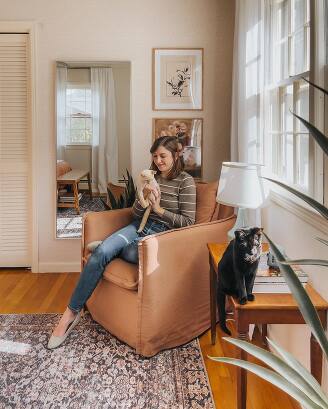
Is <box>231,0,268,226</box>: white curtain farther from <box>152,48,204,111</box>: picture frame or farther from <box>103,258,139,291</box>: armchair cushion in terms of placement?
<box>103,258,139,291</box>: armchair cushion

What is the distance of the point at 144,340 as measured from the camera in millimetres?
2406

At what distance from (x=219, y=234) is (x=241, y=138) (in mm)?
768

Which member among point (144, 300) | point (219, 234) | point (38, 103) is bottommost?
point (144, 300)

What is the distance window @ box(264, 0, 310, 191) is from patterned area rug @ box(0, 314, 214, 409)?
3.61ft

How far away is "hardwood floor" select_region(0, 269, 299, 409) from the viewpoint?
203 centimetres

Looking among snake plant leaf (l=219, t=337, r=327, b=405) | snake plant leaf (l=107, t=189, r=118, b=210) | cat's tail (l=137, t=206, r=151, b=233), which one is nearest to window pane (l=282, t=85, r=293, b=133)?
cat's tail (l=137, t=206, r=151, b=233)

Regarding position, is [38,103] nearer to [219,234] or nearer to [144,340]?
[219,234]

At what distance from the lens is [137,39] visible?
3.70m

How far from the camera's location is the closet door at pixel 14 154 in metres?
3.78

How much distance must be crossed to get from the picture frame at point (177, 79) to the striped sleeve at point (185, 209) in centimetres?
115

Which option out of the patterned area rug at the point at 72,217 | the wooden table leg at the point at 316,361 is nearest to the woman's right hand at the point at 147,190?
the patterned area rug at the point at 72,217

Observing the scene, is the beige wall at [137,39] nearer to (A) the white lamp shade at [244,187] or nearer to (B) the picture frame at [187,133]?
(B) the picture frame at [187,133]

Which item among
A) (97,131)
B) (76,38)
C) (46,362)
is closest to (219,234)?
(46,362)

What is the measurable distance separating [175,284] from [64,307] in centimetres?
103
